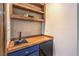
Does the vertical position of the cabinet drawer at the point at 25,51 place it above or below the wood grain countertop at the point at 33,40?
below

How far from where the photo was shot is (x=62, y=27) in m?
1.44

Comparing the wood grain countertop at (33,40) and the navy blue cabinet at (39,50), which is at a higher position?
the wood grain countertop at (33,40)

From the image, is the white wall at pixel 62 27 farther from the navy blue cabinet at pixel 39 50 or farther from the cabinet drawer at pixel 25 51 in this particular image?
the cabinet drawer at pixel 25 51

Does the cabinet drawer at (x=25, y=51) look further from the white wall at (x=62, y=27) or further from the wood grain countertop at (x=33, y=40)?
the white wall at (x=62, y=27)

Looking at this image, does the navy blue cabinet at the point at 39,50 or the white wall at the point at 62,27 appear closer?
the navy blue cabinet at the point at 39,50

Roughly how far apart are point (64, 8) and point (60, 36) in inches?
14.2

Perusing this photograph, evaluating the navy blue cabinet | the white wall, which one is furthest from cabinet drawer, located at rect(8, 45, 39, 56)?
the white wall

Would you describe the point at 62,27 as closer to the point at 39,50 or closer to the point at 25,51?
the point at 39,50

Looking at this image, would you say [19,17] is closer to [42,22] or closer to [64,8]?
[42,22]

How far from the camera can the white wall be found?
138 centimetres

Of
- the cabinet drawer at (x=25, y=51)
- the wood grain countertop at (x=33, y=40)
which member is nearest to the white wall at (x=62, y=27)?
the wood grain countertop at (x=33, y=40)

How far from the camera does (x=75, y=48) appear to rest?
1.35 meters

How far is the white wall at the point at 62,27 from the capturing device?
1.38 metres

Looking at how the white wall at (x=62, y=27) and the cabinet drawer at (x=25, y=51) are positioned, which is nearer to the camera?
the cabinet drawer at (x=25, y=51)
